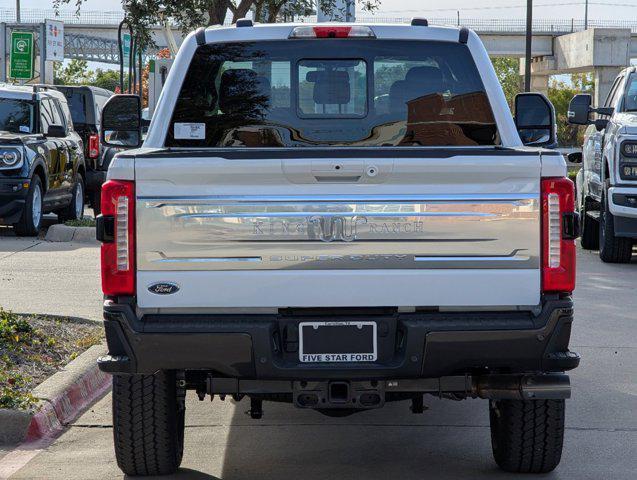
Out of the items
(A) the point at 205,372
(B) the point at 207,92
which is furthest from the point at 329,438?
(B) the point at 207,92

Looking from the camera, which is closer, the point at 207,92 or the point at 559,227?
the point at 559,227

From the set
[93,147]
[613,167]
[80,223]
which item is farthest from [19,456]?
[93,147]

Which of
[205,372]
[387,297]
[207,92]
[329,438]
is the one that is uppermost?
[207,92]

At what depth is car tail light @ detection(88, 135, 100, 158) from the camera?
2288 centimetres

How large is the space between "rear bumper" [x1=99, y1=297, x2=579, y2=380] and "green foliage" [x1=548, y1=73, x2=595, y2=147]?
73.9 m

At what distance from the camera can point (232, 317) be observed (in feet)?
18.3

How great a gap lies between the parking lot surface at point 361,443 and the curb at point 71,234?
10.3 m

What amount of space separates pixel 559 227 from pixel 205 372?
1.64 metres

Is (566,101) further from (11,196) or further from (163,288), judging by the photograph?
(163,288)

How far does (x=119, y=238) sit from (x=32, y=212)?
1307 cm

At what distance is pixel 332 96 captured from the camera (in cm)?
698

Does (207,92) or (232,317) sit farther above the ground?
(207,92)

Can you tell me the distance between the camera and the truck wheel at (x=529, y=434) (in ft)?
19.9

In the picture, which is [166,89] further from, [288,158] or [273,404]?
[273,404]
